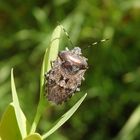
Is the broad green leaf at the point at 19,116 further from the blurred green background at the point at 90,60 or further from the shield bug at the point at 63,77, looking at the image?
the blurred green background at the point at 90,60

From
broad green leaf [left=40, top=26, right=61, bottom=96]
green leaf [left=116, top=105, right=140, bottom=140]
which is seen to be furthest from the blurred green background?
broad green leaf [left=40, top=26, right=61, bottom=96]

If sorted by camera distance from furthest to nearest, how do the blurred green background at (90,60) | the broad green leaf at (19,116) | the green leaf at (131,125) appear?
the blurred green background at (90,60)
the green leaf at (131,125)
the broad green leaf at (19,116)

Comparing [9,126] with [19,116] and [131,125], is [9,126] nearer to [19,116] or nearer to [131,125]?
[19,116]

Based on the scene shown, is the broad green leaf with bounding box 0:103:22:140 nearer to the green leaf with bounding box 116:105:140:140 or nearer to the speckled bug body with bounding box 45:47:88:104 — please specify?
the speckled bug body with bounding box 45:47:88:104

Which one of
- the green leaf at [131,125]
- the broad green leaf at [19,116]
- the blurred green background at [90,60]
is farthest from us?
the blurred green background at [90,60]

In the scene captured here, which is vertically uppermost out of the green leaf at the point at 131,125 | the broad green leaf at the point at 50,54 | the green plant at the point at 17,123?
the broad green leaf at the point at 50,54

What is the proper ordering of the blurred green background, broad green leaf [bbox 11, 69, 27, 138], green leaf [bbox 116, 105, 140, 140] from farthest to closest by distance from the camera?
the blurred green background
green leaf [bbox 116, 105, 140, 140]
broad green leaf [bbox 11, 69, 27, 138]

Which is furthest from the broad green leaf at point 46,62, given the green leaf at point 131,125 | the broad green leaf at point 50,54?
the green leaf at point 131,125

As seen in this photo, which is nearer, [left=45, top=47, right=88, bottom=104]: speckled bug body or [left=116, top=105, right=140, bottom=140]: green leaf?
[left=45, top=47, right=88, bottom=104]: speckled bug body
